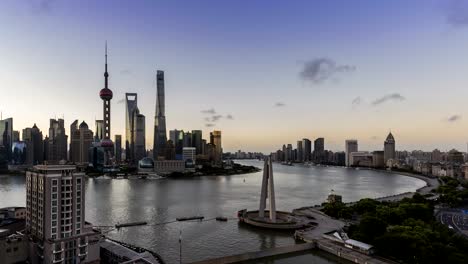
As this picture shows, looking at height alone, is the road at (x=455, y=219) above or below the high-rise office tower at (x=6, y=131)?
below

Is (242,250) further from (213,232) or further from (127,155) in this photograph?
(127,155)

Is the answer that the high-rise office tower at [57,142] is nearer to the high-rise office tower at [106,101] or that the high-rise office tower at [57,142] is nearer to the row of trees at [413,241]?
the high-rise office tower at [106,101]

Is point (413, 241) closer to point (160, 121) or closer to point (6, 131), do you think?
point (160, 121)

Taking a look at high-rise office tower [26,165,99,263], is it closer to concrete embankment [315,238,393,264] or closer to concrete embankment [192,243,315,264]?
concrete embankment [192,243,315,264]

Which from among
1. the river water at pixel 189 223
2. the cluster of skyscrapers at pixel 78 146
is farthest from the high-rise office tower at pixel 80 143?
the river water at pixel 189 223

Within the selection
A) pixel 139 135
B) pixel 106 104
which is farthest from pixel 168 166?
pixel 139 135

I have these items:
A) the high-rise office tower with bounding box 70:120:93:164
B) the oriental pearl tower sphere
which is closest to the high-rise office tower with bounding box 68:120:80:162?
the high-rise office tower with bounding box 70:120:93:164
